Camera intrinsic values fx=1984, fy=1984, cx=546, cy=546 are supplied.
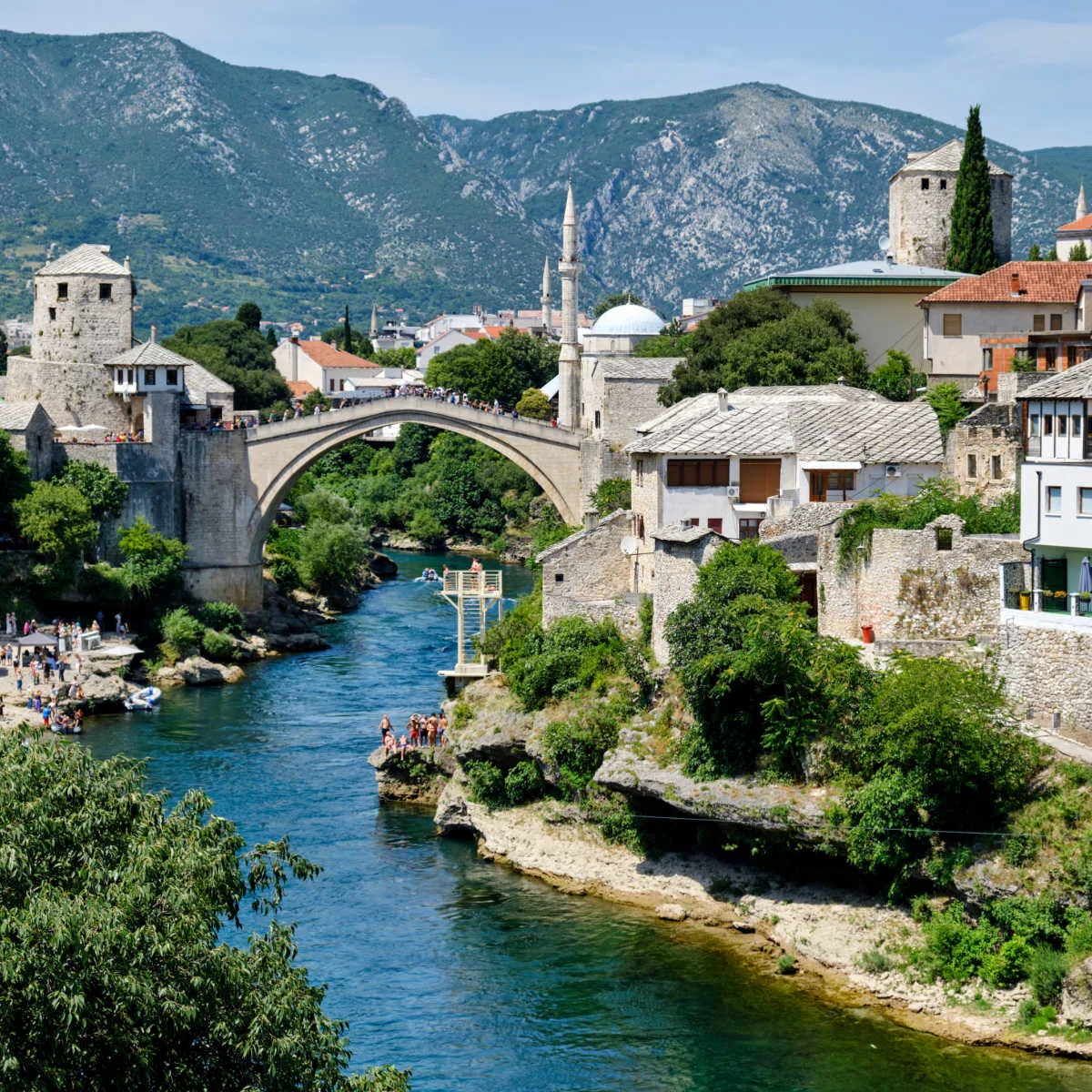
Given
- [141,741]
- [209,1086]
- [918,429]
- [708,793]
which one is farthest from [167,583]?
[209,1086]

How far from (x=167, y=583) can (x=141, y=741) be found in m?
15.2

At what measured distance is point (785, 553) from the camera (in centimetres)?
4003

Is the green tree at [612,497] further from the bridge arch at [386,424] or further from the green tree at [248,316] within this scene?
the green tree at [248,316]

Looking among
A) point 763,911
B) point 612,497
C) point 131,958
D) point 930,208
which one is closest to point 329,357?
point 930,208

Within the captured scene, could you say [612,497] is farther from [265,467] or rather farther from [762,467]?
[265,467]

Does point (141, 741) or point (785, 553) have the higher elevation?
point (785, 553)

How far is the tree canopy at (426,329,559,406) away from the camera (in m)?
111

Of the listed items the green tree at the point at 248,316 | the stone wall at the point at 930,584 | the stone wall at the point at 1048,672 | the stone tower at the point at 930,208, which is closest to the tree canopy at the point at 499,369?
the green tree at the point at 248,316

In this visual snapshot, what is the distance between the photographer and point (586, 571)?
148ft

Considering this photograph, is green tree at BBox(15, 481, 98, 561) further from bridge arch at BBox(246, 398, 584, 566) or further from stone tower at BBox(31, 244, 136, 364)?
bridge arch at BBox(246, 398, 584, 566)

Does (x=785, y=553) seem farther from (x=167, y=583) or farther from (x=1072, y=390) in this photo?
(x=167, y=583)

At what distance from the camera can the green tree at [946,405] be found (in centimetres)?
4775

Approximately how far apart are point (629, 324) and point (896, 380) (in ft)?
101

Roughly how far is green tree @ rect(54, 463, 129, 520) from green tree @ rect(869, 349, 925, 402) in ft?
82.1
